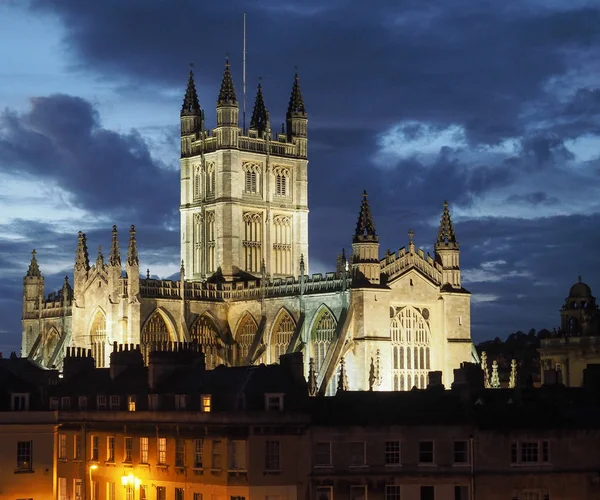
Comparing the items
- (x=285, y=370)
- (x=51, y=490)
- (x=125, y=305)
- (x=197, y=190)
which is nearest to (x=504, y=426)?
(x=285, y=370)

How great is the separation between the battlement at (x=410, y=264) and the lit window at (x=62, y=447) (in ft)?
139

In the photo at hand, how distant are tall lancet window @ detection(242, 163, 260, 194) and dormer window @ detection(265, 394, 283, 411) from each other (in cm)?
6671

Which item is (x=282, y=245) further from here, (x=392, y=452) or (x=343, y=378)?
(x=392, y=452)

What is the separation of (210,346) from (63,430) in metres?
47.8

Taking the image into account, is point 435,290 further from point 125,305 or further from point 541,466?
point 541,466

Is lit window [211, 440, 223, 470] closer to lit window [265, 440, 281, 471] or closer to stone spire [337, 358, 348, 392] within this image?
lit window [265, 440, 281, 471]

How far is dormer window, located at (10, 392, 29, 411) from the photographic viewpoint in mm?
70000

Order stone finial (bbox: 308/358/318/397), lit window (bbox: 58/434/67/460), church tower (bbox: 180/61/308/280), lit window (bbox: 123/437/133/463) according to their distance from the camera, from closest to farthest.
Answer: lit window (bbox: 123/437/133/463) → lit window (bbox: 58/434/67/460) → stone finial (bbox: 308/358/318/397) → church tower (bbox: 180/61/308/280)

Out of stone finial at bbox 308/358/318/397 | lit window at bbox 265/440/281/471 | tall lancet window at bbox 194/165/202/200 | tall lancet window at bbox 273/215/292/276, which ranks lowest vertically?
lit window at bbox 265/440/281/471

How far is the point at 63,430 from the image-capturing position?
7438 centimetres

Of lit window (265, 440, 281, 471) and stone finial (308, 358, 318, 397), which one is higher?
stone finial (308, 358, 318, 397)

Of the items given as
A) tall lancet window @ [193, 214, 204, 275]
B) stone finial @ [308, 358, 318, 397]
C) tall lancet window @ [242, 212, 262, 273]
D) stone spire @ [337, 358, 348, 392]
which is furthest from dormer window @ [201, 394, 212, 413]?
tall lancet window @ [193, 214, 204, 275]

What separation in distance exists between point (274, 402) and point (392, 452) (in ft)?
17.0

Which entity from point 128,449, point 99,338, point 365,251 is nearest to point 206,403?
point 128,449
